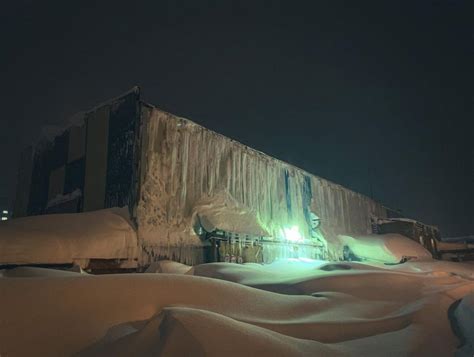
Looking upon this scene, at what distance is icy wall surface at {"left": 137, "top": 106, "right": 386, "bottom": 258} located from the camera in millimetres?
8281

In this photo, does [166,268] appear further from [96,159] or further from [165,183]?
[96,159]

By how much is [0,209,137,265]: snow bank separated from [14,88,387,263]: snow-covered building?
18.5 inches

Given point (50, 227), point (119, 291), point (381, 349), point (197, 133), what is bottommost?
point (381, 349)

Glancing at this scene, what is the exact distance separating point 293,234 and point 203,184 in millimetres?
5228

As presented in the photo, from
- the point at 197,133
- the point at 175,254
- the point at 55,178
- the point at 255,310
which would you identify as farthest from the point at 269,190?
the point at 255,310

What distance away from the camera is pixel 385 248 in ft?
45.5

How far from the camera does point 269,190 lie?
12.4 m

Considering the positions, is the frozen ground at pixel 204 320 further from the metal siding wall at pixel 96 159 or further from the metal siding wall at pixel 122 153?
the metal siding wall at pixel 96 159

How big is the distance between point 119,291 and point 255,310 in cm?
113

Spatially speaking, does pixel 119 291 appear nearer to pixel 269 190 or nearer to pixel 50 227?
pixel 50 227

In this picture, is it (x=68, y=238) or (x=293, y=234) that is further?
(x=293, y=234)

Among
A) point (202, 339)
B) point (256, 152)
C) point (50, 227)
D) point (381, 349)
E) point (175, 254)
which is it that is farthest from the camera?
point (256, 152)

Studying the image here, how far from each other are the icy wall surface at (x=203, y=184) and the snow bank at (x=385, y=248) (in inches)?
51.3

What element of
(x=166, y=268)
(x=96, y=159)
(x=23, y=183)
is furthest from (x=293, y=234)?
(x=23, y=183)
